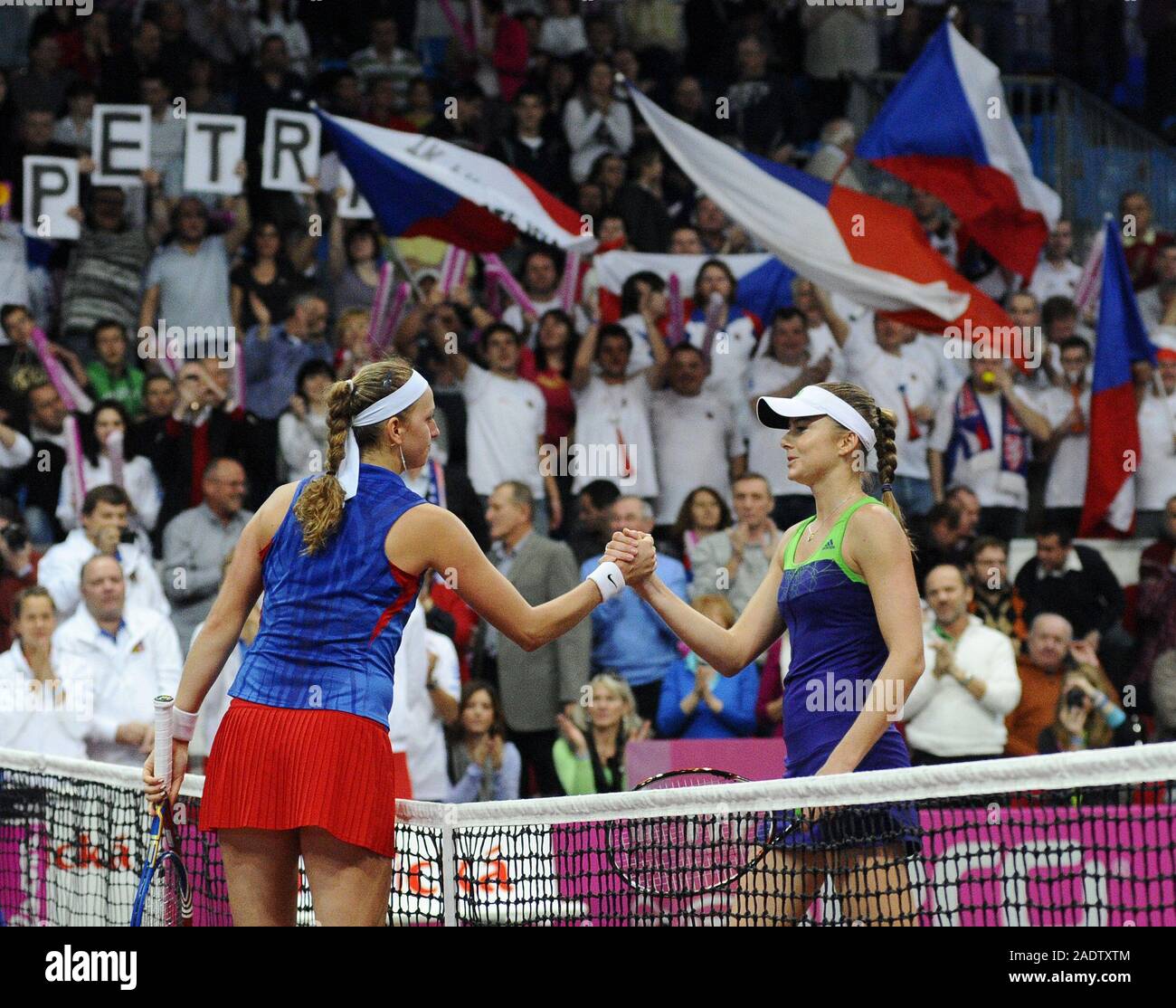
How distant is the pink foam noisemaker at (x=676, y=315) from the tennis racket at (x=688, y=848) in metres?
7.38

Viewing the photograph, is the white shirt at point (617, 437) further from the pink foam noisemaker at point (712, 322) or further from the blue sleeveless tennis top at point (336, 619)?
the blue sleeveless tennis top at point (336, 619)

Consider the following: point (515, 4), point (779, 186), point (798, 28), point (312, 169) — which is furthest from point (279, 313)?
point (798, 28)

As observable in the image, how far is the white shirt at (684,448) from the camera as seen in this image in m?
12.3

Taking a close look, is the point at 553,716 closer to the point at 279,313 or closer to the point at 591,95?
the point at 279,313

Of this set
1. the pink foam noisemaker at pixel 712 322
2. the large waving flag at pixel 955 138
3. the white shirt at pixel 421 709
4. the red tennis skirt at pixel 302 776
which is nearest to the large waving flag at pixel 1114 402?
the large waving flag at pixel 955 138

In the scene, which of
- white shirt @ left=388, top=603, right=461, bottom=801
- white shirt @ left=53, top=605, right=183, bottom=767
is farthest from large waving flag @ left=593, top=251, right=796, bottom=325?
white shirt @ left=53, top=605, right=183, bottom=767

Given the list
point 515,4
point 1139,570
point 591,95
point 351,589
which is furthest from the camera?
point 515,4

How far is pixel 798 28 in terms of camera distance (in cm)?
1795

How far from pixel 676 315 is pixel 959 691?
369 centimetres

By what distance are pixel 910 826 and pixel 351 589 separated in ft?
5.31

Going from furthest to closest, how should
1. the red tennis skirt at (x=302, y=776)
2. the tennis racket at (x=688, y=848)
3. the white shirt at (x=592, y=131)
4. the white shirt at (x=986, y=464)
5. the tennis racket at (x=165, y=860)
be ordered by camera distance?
the white shirt at (x=592, y=131) → the white shirt at (x=986, y=464) → the tennis racket at (x=688, y=848) → the tennis racket at (x=165, y=860) → the red tennis skirt at (x=302, y=776)

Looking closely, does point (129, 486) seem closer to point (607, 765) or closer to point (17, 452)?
point (17, 452)

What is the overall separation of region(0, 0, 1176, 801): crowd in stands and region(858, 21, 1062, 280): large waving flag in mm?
851

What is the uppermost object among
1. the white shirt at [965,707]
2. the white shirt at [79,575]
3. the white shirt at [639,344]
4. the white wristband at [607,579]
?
the white shirt at [639,344]
